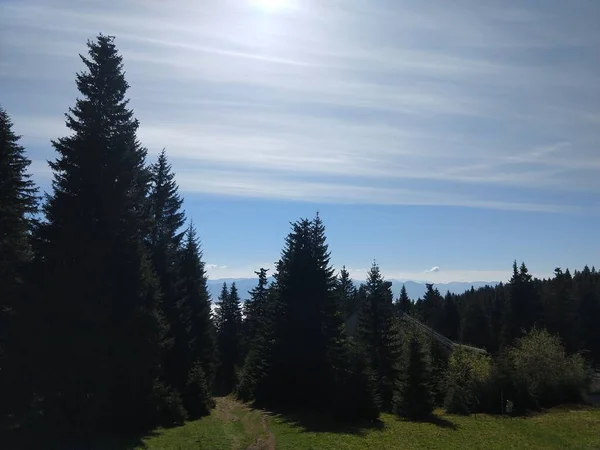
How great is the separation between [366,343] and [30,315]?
30.9m

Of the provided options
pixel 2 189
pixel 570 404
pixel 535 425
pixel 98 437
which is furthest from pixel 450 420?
pixel 2 189

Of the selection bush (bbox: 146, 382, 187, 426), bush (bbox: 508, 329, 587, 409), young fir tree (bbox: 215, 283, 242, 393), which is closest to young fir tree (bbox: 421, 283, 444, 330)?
young fir tree (bbox: 215, 283, 242, 393)

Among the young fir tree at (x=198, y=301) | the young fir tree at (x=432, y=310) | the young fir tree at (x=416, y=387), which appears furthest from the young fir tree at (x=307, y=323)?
the young fir tree at (x=432, y=310)

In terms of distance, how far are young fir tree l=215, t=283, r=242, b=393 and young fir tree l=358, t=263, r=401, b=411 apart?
3210 centimetres

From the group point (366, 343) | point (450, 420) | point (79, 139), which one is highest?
point (79, 139)

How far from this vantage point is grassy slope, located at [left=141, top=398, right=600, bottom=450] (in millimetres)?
23281

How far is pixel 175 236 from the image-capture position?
43.4 metres

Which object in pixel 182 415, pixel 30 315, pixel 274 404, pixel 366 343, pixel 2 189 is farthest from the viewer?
pixel 366 343

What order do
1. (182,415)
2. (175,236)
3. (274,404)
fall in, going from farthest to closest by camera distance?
1. (175,236)
2. (274,404)
3. (182,415)

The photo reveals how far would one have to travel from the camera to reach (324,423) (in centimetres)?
3047

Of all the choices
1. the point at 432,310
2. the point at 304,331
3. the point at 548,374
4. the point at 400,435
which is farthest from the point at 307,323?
the point at 432,310

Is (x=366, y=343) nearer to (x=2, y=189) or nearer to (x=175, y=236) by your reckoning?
(x=175, y=236)

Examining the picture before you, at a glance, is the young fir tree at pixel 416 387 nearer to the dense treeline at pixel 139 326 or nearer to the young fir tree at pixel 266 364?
the dense treeline at pixel 139 326

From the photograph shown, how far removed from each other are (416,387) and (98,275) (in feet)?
73.5
